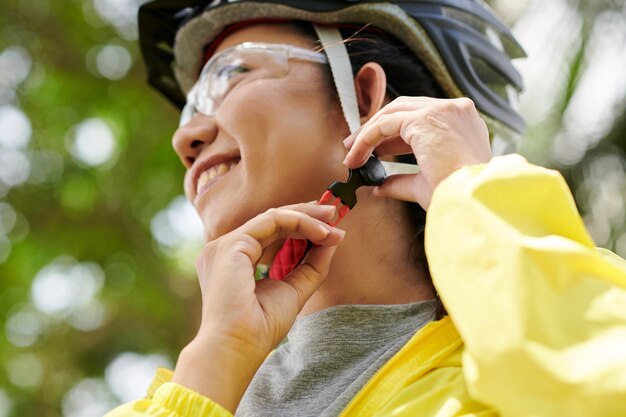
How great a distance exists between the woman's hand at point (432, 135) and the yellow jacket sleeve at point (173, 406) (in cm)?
57

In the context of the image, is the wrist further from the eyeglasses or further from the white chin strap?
the eyeglasses

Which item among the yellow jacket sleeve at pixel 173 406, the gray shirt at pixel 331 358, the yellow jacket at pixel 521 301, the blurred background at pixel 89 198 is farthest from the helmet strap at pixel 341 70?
the blurred background at pixel 89 198

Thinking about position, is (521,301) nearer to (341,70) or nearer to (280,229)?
(280,229)

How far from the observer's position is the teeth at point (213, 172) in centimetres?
216

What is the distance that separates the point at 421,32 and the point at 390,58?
5.3 inches

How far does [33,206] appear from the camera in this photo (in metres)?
6.98


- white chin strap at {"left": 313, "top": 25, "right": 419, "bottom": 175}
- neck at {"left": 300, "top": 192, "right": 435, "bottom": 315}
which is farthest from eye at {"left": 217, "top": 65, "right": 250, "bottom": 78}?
neck at {"left": 300, "top": 192, "right": 435, "bottom": 315}

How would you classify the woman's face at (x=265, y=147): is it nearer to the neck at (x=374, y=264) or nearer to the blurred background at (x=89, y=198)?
the neck at (x=374, y=264)

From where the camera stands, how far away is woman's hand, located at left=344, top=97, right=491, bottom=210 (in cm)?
159

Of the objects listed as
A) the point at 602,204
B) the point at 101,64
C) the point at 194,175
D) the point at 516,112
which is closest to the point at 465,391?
the point at 194,175

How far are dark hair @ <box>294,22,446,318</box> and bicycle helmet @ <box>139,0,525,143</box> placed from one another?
0.06ft

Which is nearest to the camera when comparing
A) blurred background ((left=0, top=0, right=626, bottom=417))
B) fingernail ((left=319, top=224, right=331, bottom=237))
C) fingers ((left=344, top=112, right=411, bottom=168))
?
fingers ((left=344, top=112, right=411, bottom=168))

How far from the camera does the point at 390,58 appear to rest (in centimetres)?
233

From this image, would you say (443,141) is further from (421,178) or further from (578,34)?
(578,34)
